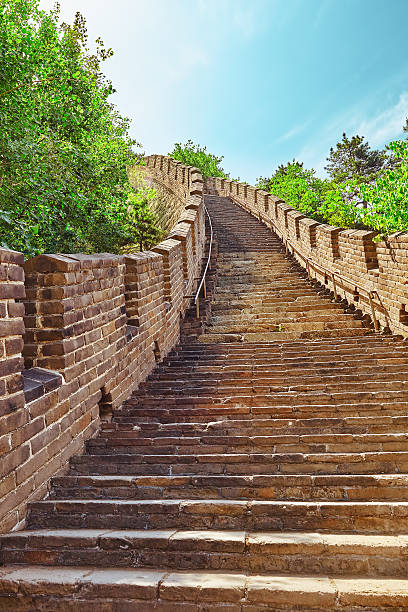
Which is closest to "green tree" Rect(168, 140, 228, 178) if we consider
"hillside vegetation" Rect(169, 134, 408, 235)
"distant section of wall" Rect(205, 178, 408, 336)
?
"hillside vegetation" Rect(169, 134, 408, 235)

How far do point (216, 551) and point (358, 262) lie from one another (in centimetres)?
743

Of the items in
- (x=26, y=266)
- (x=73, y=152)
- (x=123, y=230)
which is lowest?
(x=26, y=266)

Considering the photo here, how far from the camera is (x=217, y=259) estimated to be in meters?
14.1

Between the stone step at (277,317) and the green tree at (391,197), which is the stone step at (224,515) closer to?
the stone step at (277,317)

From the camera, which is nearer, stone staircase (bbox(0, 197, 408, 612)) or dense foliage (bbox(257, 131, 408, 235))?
stone staircase (bbox(0, 197, 408, 612))

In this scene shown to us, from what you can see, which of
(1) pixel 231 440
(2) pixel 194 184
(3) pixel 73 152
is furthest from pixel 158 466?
(2) pixel 194 184

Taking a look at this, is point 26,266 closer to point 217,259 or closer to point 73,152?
point 73,152

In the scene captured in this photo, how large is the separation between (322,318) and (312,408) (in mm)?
4607

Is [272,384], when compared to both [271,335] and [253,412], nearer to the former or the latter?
[253,412]

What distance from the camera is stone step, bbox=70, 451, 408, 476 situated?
3328 millimetres

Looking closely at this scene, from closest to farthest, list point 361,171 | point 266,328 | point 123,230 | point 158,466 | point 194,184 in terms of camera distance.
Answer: point 158,466
point 266,328
point 123,230
point 194,184
point 361,171

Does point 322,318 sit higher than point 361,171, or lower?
lower

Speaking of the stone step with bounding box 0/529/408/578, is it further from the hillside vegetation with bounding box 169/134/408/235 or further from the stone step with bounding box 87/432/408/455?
the hillside vegetation with bounding box 169/134/408/235

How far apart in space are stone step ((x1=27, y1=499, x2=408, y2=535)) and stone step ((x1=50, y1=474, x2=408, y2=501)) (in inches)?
4.0
